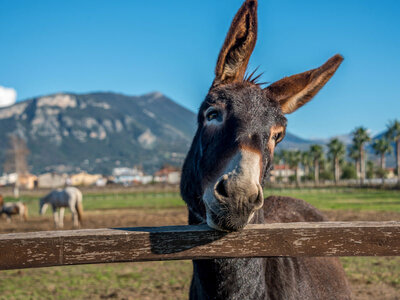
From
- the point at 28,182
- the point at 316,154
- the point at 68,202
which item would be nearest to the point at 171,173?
the point at 68,202

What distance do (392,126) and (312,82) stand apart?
82.6 m

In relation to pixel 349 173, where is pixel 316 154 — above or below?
above

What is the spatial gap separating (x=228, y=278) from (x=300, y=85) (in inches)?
59.9

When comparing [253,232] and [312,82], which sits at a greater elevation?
[312,82]

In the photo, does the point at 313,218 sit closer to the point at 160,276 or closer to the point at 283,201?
the point at 283,201

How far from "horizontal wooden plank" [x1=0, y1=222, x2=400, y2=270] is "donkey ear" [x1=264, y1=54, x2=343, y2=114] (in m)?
1.03

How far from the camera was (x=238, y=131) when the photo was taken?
2275mm

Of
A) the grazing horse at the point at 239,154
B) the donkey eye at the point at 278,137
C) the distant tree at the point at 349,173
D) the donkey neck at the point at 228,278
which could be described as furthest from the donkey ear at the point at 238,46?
the distant tree at the point at 349,173

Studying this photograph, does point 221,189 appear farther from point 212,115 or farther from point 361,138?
point 361,138

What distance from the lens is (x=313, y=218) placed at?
16.5 ft

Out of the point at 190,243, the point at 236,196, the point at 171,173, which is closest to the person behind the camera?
the point at 236,196

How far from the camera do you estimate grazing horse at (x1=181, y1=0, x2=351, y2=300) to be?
1987 millimetres

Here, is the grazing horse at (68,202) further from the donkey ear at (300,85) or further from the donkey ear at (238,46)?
the donkey ear at (300,85)

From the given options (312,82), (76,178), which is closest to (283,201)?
→ (312,82)
